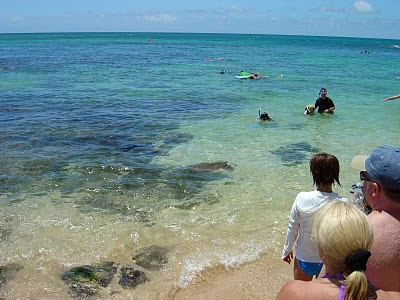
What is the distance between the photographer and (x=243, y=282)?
5285 mm

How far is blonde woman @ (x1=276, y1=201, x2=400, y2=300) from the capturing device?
2006mm

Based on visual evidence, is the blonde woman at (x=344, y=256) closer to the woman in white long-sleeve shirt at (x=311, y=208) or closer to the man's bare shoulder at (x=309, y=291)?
the man's bare shoulder at (x=309, y=291)

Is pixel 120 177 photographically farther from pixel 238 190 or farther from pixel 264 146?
pixel 264 146

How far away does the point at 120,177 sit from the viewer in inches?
356

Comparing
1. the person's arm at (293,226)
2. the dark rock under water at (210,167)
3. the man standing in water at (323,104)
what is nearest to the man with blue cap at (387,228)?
the person's arm at (293,226)

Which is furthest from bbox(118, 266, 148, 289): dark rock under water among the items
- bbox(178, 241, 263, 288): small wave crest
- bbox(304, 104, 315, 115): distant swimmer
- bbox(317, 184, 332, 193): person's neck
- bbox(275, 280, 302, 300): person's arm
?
bbox(304, 104, 315, 115): distant swimmer

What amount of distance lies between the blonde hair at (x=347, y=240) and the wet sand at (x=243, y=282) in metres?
3.19

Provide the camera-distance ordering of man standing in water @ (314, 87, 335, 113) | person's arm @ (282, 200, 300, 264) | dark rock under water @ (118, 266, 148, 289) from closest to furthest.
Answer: person's arm @ (282, 200, 300, 264)
dark rock under water @ (118, 266, 148, 289)
man standing in water @ (314, 87, 335, 113)

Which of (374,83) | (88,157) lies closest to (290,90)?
(374,83)

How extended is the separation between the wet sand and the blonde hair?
3190mm

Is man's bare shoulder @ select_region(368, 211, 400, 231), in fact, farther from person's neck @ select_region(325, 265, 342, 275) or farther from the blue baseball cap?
person's neck @ select_region(325, 265, 342, 275)

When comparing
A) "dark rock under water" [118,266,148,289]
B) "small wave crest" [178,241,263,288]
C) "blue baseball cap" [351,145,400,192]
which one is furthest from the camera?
"small wave crest" [178,241,263,288]

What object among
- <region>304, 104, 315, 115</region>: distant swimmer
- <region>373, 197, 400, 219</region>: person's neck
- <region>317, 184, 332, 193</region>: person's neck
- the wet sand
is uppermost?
<region>373, 197, 400, 219</region>: person's neck

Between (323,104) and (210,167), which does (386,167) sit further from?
(323,104)
